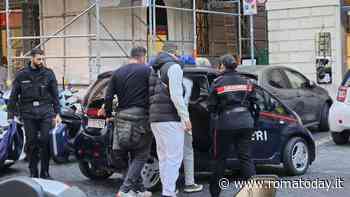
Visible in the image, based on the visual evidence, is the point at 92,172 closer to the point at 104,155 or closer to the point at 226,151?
the point at 104,155

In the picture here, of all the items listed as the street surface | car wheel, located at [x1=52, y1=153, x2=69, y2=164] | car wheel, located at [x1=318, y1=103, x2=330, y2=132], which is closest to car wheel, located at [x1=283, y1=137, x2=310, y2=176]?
the street surface

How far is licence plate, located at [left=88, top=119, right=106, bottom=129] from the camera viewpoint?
8563mm

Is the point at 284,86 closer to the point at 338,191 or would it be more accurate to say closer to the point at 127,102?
the point at 338,191

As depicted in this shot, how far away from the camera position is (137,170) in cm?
770

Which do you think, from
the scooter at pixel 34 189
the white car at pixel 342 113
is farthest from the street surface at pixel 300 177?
the scooter at pixel 34 189

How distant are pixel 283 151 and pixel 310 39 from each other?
9612 mm

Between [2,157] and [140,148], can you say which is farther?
[2,157]

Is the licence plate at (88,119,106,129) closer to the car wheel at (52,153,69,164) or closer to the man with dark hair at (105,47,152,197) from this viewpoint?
the man with dark hair at (105,47,152,197)

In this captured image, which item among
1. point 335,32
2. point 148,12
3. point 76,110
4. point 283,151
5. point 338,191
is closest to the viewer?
point 338,191

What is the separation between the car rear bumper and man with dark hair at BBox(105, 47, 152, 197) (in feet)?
16.9

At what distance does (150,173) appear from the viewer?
27.4 ft

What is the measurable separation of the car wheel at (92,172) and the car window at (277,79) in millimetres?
4955

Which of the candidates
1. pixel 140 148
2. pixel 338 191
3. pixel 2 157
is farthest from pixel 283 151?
pixel 2 157

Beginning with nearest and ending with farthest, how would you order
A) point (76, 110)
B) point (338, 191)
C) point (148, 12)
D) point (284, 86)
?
1. point (338, 191)
2. point (76, 110)
3. point (284, 86)
4. point (148, 12)
